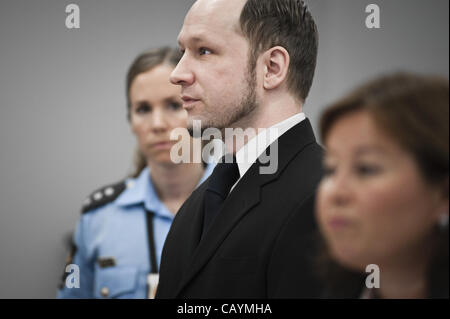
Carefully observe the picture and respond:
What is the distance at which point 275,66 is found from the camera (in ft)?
2.48

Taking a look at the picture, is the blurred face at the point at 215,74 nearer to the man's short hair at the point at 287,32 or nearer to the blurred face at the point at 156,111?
the man's short hair at the point at 287,32

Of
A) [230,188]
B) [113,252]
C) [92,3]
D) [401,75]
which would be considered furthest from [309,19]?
[92,3]

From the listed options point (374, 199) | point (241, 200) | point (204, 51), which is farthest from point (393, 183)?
point (204, 51)

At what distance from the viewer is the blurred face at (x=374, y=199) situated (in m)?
0.39

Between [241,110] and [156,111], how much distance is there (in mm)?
614

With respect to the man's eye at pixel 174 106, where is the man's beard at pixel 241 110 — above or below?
below

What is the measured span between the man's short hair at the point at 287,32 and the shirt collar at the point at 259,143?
0.07 m

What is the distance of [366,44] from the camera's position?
1642 mm

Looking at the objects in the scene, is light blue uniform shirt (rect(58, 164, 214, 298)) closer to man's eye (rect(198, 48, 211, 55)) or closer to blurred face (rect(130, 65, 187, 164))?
blurred face (rect(130, 65, 187, 164))

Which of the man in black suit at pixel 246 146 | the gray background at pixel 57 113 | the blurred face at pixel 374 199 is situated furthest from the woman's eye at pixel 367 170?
the gray background at pixel 57 113

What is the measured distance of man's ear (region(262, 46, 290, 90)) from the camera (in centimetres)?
74

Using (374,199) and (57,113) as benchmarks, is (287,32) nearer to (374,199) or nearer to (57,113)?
(374,199)

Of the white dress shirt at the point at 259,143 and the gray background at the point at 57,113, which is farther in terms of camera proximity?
the gray background at the point at 57,113

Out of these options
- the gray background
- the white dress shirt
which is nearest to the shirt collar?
the white dress shirt
